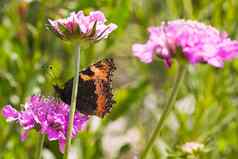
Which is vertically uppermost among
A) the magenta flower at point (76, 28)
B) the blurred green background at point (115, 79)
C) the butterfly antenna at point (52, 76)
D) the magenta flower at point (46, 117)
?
the blurred green background at point (115, 79)

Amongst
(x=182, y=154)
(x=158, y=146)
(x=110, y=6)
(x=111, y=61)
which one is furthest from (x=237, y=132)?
(x=111, y=61)

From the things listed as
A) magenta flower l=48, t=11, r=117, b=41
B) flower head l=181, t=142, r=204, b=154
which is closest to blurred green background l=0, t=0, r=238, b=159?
flower head l=181, t=142, r=204, b=154

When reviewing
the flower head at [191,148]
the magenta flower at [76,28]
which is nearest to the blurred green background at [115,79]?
the flower head at [191,148]

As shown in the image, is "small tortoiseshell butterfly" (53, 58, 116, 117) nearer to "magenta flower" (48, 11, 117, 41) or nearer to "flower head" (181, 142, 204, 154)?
"magenta flower" (48, 11, 117, 41)

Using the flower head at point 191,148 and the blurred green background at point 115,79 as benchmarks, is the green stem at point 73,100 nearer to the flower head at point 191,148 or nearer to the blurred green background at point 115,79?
the flower head at point 191,148

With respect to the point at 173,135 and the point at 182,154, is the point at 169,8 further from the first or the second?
the point at 182,154

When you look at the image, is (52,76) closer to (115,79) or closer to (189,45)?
(189,45)
